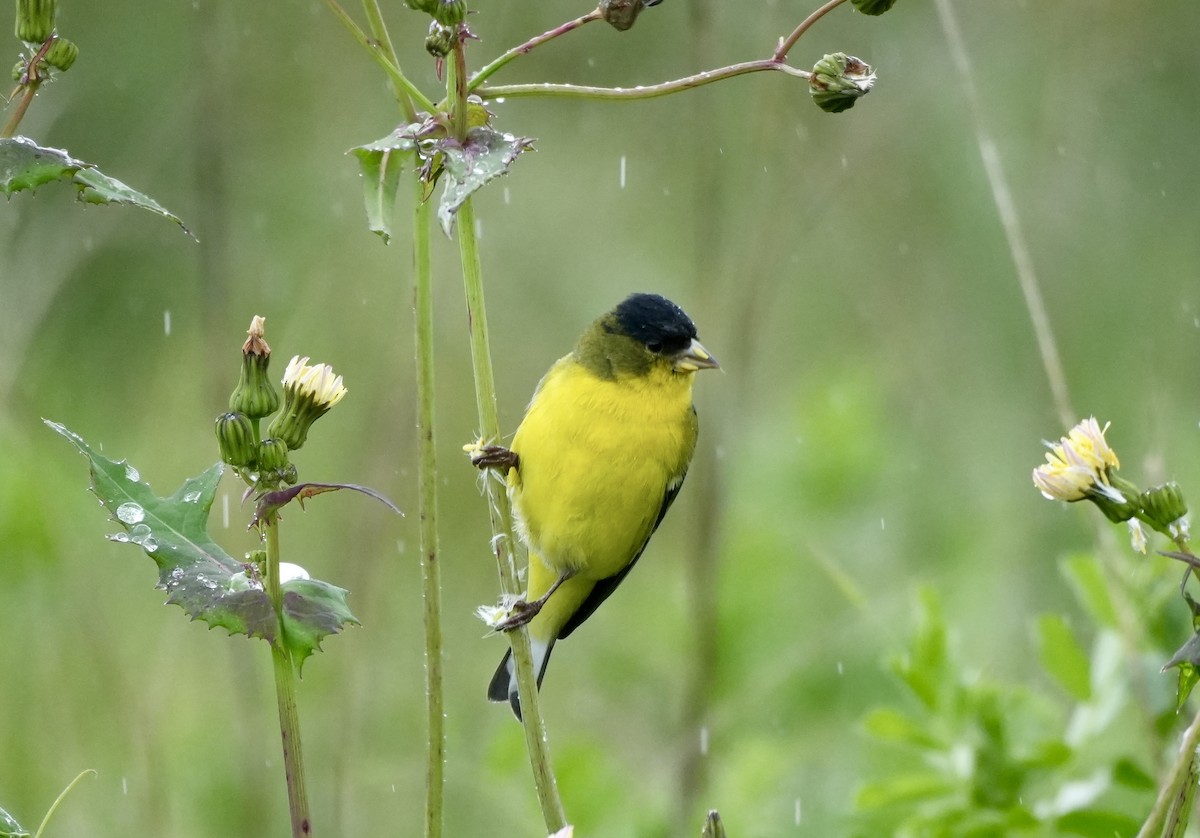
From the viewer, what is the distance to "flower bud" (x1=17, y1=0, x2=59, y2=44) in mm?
1597

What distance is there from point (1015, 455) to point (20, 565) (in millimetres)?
3587

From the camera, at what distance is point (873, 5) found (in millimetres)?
1854

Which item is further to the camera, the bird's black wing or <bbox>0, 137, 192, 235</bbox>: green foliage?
the bird's black wing

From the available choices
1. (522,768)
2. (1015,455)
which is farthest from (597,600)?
(1015,455)

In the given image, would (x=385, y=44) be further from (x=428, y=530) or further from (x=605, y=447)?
(x=605, y=447)

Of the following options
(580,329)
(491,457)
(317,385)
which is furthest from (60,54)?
(580,329)

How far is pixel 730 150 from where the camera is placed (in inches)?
256

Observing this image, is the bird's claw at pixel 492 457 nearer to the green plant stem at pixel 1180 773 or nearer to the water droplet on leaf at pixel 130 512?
the water droplet on leaf at pixel 130 512

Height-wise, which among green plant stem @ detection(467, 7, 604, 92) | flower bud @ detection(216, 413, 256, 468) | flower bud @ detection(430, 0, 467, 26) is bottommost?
flower bud @ detection(216, 413, 256, 468)

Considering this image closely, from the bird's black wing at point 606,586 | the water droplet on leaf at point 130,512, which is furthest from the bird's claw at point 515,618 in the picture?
the bird's black wing at point 606,586

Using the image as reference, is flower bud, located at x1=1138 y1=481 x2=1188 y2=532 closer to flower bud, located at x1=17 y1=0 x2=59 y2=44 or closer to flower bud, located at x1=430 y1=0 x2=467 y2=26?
flower bud, located at x1=430 y1=0 x2=467 y2=26

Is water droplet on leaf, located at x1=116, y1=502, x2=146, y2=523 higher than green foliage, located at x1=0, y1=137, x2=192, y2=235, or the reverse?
green foliage, located at x1=0, y1=137, x2=192, y2=235

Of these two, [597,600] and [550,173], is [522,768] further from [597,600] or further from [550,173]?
[550,173]

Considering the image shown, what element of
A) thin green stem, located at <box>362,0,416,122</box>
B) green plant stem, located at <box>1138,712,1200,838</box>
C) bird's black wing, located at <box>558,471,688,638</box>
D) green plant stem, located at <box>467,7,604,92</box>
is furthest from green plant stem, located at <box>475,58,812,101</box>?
bird's black wing, located at <box>558,471,688,638</box>
